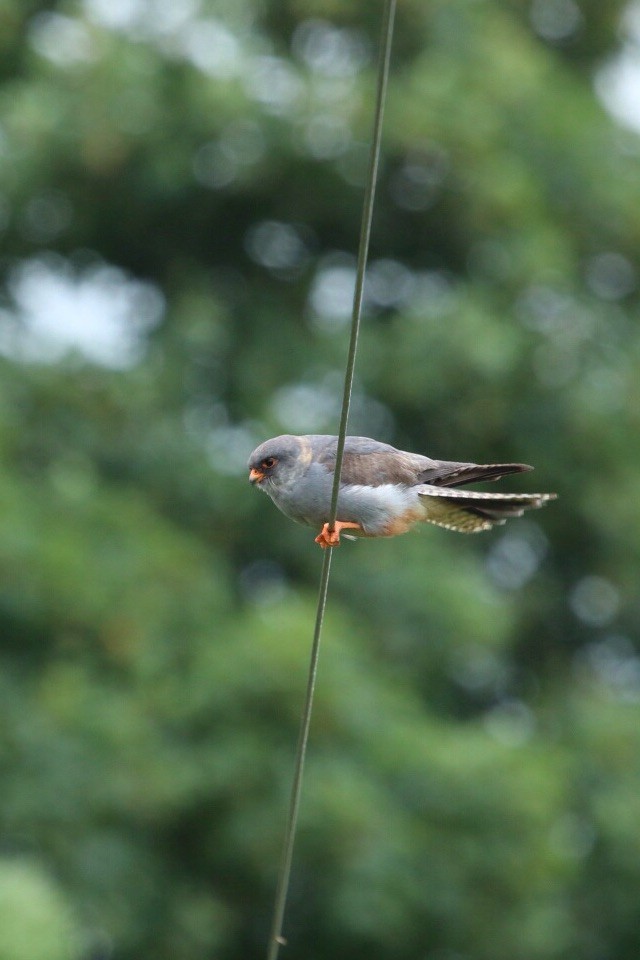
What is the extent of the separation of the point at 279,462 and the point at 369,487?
0.31m

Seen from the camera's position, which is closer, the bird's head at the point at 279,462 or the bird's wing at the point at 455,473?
the bird's wing at the point at 455,473

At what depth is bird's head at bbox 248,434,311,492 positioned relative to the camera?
13.6 ft

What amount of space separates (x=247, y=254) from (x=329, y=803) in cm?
416

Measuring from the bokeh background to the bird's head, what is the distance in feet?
8.22

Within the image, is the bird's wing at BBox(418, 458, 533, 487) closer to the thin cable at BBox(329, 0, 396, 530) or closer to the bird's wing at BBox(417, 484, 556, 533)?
the bird's wing at BBox(417, 484, 556, 533)

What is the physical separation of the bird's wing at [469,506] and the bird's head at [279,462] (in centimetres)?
36

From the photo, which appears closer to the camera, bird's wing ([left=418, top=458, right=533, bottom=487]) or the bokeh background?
bird's wing ([left=418, top=458, right=533, bottom=487])

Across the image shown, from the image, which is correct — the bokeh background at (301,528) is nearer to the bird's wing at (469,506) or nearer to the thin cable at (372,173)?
the bird's wing at (469,506)

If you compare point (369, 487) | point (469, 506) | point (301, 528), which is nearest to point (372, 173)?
point (369, 487)

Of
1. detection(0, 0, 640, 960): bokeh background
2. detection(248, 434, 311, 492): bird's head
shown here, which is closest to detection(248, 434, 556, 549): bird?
detection(248, 434, 311, 492): bird's head

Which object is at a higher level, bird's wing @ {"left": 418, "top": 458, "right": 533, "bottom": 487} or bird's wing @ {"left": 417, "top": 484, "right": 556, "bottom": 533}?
bird's wing @ {"left": 418, "top": 458, "right": 533, "bottom": 487}

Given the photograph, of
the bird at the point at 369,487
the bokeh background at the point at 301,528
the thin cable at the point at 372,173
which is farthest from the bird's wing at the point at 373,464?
the bokeh background at the point at 301,528

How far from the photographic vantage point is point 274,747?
7.57 meters

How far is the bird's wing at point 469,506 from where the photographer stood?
4.07 metres
